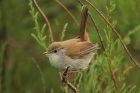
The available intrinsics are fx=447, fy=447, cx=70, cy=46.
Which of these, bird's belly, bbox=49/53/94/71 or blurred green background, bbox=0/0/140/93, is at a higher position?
blurred green background, bbox=0/0/140/93

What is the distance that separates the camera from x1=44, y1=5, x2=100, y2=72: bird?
3561 mm

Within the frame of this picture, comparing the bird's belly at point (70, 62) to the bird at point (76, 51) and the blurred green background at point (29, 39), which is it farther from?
the blurred green background at point (29, 39)

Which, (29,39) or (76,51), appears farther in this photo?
(29,39)

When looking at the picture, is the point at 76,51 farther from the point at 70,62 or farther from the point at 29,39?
the point at 29,39

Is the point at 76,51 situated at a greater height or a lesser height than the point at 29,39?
lesser

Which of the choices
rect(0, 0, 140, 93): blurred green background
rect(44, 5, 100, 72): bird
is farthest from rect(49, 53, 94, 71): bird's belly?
rect(0, 0, 140, 93): blurred green background

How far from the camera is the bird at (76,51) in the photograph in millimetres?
3561

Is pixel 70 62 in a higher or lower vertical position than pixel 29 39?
lower

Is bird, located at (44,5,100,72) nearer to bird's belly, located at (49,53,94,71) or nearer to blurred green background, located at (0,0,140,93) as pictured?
bird's belly, located at (49,53,94,71)

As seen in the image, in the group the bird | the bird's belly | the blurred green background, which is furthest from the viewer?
the blurred green background

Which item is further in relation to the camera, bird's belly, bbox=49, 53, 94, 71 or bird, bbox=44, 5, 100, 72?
bird, bbox=44, 5, 100, 72

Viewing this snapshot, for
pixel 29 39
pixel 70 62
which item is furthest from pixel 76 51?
pixel 29 39

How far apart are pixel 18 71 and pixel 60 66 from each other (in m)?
1.90

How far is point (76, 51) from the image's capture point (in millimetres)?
3752
